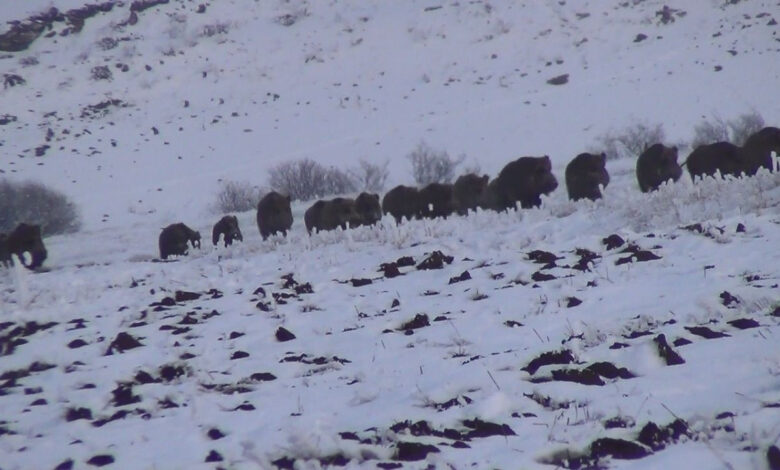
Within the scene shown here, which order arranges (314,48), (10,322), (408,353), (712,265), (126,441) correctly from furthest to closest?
1. (314,48)
2. (10,322)
3. (712,265)
4. (408,353)
5. (126,441)

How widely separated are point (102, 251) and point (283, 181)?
13424 millimetres

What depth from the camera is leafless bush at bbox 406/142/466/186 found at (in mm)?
36500

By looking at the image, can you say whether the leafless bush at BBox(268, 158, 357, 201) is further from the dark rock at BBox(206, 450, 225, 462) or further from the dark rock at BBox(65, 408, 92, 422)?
the dark rock at BBox(206, 450, 225, 462)

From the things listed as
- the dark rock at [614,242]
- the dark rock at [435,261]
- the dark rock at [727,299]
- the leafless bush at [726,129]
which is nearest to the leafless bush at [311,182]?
the leafless bush at [726,129]

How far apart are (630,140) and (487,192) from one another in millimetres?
22780

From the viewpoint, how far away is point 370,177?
36.8m

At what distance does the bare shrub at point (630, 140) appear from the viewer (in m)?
35.1

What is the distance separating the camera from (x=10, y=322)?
6121 millimetres

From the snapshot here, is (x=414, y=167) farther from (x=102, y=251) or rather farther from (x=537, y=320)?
(x=537, y=320)

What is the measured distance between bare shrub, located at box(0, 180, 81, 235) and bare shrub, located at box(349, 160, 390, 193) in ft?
52.8

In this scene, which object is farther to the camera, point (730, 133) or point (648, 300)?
point (730, 133)

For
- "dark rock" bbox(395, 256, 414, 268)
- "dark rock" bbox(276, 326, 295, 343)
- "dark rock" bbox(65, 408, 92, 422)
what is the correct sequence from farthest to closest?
"dark rock" bbox(395, 256, 414, 268) → "dark rock" bbox(276, 326, 295, 343) → "dark rock" bbox(65, 408, 92, 422)

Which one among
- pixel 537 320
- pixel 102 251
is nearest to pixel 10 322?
pixel 537 320

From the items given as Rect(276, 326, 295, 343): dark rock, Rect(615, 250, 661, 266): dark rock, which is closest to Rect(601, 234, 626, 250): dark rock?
Rect(615, 250, 661, 266): dark rock
